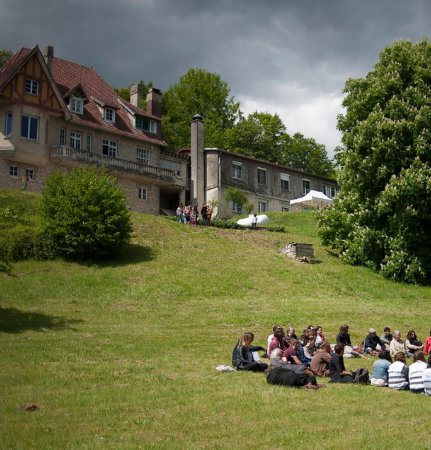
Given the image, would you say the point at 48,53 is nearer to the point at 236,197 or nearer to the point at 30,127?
the point at 30,127

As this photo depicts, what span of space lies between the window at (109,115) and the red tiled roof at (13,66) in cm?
809

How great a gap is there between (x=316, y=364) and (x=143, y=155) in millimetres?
39261

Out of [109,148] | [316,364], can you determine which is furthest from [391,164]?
[109,148]

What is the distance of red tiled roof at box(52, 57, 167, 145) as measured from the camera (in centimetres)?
4703

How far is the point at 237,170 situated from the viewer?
56406 millimetres

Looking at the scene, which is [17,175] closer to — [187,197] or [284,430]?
[187,197]

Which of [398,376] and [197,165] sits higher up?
[197,165]

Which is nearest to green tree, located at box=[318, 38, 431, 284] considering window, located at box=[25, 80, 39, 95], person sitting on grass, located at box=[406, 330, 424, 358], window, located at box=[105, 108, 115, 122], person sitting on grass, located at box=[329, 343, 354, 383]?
person sitting on grass, located at box=[406, 330, 424, 358]

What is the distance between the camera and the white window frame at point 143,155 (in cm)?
5021

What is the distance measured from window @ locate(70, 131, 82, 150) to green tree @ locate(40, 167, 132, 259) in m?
13.6

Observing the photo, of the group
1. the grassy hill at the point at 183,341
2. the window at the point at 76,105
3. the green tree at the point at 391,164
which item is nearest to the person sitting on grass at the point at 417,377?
the grassy hill at the point at 183,341

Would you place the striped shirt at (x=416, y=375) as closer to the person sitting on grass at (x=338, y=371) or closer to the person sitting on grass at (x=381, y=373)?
the person sitting on grass at (x=381, y=373)

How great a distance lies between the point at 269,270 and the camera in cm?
3067

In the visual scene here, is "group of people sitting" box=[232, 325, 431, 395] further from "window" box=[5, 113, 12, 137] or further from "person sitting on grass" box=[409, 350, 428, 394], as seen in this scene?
"window" box=[5, 113, 12, 137]
